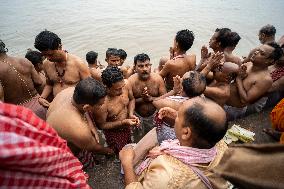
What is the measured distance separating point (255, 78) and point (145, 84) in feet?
6.05

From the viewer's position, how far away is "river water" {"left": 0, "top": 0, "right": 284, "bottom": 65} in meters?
13.0

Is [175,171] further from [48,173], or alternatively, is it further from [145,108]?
[145,108]

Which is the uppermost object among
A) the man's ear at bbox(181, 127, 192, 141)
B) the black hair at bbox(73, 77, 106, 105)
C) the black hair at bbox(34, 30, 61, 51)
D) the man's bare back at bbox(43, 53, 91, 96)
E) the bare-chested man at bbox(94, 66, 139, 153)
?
the black hair at bbox(34, 30, 61, 51)

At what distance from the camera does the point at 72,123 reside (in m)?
3.18

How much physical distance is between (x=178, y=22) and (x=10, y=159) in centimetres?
1577

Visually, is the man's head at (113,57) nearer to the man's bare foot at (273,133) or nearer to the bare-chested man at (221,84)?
the bare-chested man at (221,84)

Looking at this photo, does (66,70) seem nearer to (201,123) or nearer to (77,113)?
(77,113)

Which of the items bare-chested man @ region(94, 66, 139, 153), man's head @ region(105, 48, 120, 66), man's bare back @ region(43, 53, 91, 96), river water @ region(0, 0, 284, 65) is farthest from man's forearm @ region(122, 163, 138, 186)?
river water @ region(0, 0, 284, 65)

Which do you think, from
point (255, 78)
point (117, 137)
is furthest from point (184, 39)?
point (117, 137)

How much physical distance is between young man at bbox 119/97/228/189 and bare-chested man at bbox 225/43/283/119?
268 cm

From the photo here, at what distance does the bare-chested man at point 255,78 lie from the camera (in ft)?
14.4

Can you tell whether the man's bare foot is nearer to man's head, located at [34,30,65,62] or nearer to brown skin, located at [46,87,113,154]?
brown skin, located at [46,87,113,154]

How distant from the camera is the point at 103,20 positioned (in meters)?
16.1

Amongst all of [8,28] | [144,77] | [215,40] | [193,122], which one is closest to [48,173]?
[193,122]
